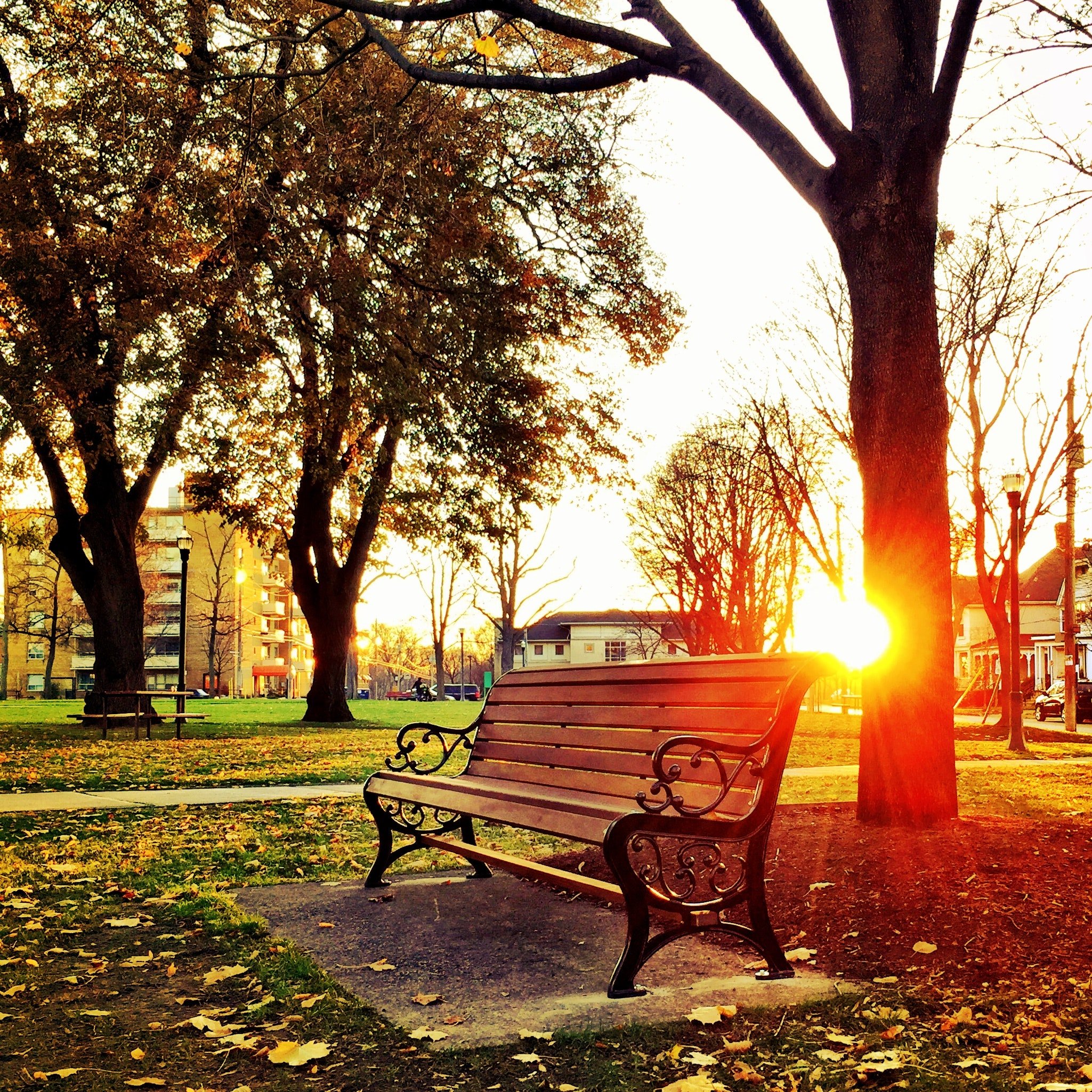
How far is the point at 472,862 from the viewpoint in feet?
22.0

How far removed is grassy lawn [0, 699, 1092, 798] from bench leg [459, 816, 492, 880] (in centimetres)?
569

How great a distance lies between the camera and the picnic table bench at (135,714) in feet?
64.9

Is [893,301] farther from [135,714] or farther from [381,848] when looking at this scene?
[135,714]

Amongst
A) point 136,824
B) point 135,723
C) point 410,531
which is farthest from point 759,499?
point 136,824

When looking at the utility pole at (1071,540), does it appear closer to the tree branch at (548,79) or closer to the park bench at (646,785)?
the tree branch at (548,79)

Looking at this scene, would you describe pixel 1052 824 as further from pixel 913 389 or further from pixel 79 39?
pixel 79 39

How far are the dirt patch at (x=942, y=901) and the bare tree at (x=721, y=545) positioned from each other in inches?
1117

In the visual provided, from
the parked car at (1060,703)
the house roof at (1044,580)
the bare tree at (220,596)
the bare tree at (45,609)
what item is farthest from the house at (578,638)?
the parked car at (1060,703)

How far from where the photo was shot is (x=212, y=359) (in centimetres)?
1767

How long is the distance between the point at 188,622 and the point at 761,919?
95.3 metres

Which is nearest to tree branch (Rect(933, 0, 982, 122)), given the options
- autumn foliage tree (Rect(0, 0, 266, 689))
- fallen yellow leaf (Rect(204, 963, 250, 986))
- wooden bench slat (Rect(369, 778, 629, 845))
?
wooden bench slat (Rect(369, 778, 629, 845))

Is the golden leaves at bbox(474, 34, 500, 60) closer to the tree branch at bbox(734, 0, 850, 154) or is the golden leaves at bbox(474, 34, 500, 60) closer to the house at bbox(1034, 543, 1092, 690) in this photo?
the tree branch at bbox(734, 0, 850, 154)

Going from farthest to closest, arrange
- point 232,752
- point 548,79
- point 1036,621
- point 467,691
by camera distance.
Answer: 1. point 467,691
2. point 1036,621
3. point 232,752
4. point 548,79

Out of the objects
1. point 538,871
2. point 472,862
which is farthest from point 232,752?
point 538,871
